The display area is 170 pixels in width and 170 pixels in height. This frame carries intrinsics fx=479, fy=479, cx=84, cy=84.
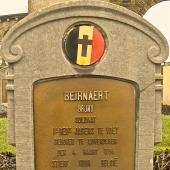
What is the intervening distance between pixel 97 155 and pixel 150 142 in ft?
1.67

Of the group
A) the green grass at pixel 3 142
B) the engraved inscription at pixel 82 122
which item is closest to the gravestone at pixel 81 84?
the engraved inscription at pixel 82 122

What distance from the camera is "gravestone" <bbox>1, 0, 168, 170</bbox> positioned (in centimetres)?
422

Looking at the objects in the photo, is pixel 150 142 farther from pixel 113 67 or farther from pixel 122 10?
pixel 122 10

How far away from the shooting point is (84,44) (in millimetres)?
4219

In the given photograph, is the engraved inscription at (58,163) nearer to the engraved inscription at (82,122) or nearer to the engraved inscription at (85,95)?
the engraved inscription at (82,122)

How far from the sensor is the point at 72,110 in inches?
169

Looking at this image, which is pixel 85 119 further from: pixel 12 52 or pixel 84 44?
pixel 12 52

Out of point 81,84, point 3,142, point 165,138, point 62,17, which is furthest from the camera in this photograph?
point 165,138

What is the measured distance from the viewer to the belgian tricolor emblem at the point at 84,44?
13.8 ft

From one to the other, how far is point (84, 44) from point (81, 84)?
360 millimetres

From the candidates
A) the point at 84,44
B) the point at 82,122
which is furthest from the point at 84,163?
the point at 84,44

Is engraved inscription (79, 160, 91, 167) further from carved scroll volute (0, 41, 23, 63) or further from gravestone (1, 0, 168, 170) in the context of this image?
carved scroll volute (0, 41, 23, 63)

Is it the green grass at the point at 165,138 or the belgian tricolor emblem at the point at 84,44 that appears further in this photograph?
the green grass at the point at 165,138

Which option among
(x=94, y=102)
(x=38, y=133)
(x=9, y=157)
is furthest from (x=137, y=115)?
(x=9, y=157)
